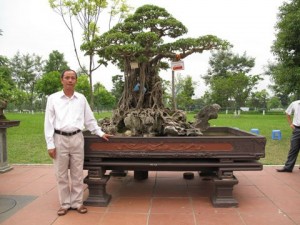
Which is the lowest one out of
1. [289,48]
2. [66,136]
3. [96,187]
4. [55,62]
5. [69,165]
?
[96,187]

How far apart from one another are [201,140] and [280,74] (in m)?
6.68

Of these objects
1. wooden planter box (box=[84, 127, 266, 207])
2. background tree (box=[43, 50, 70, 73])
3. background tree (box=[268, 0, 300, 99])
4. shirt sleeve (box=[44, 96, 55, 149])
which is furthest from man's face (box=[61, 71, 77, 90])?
background tree (box=[43, 50, 70, 73])

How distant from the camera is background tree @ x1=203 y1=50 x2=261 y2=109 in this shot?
29.6 meters

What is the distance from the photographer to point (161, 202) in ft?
12.5

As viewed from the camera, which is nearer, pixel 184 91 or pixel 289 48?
pixel 289 48

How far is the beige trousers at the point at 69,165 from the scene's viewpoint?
3.37 metres

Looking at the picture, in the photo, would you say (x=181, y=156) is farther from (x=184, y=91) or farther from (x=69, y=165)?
(x=184, y=91)

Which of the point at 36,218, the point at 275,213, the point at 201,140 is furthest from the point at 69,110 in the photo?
the point at 275,213

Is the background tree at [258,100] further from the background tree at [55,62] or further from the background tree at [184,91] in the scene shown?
the background tree at [55,62]

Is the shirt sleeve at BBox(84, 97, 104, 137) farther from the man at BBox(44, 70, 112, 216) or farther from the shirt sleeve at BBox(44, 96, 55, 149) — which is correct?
the shirt sleeve at BBox(44, 96, 55, 149)

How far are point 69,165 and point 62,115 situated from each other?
617mm

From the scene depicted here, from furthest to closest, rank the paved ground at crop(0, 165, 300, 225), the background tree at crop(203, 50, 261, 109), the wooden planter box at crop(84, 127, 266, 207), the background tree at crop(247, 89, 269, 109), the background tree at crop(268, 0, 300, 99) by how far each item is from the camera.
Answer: the background tree at crop(247, 89, 269, 109) → the background tree at crop(203, 50, 261, 109) → the background tree at crop(268, 0, 300, 99) → the wooden planter box at crop(84, 127, 266, 207) → the paved ground at crop(0, 165, 300, 225)

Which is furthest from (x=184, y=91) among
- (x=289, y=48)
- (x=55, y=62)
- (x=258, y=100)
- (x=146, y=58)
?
(x=146, y=58)

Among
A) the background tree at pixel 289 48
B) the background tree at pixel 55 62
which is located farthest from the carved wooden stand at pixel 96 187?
the background tree at pixel 55 62
